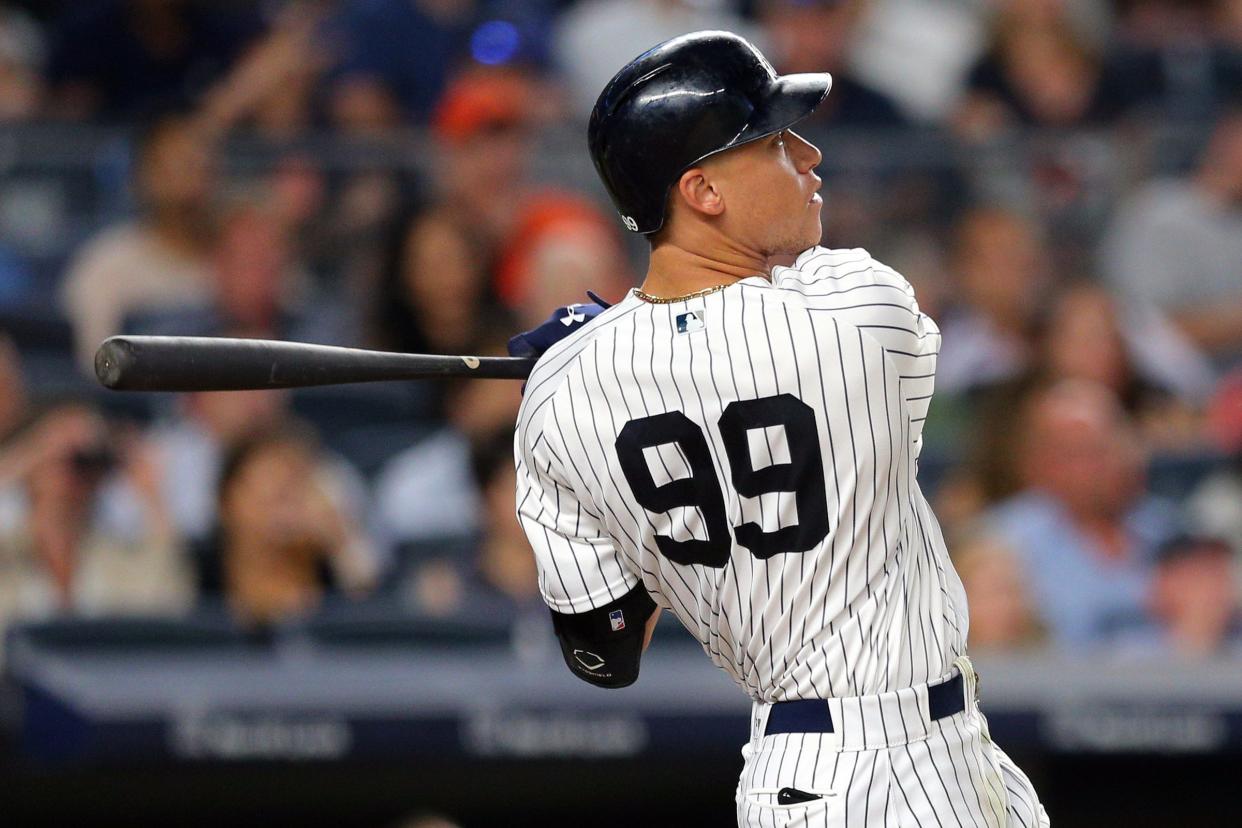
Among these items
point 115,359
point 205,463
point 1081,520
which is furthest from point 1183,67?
point 115,359

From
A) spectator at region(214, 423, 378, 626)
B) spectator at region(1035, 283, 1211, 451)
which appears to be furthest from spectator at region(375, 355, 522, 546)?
spectator at region(1035, 283, 1211, 451)

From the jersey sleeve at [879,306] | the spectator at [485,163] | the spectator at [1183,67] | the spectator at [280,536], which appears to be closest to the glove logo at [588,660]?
the jersey sleeve at [879,306]

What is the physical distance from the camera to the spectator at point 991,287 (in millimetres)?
5070

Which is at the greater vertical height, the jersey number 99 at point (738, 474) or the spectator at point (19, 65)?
the spectator at point (19, 65)

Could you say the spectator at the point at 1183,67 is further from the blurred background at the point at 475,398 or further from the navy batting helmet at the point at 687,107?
the navy batting helmet at the point at 687,107

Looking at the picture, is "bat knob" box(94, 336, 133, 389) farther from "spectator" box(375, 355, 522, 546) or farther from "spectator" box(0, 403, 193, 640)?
Result: "spectator" box(375, 355, 522, 546)

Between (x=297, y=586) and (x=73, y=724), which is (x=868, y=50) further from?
(x=73, y=724)

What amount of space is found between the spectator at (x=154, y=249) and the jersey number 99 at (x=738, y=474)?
130 inches

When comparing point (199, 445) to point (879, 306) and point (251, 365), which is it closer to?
point (251, 365)

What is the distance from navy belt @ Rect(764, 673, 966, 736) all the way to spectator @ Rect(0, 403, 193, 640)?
2522mm

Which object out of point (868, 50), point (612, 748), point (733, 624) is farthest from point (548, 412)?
point (868, 50)

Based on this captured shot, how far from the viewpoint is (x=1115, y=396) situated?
16.0ft

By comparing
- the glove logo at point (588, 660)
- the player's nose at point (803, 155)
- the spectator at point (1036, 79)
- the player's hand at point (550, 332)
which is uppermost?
the spectator at point (1036, 79)

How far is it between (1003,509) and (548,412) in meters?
2.79
